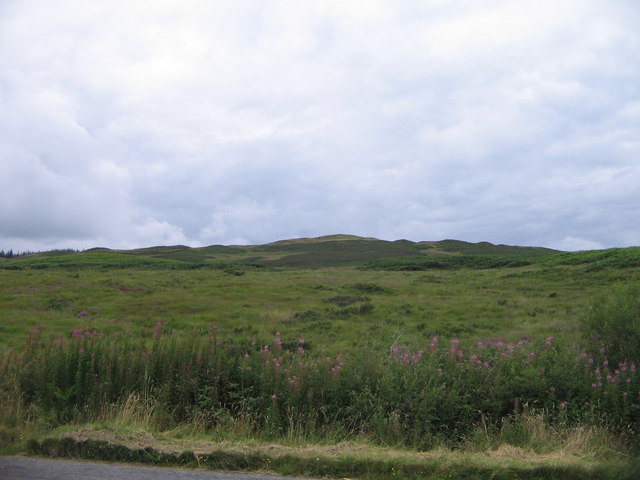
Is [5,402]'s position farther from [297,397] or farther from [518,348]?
[518,348]

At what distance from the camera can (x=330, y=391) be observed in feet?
29.1

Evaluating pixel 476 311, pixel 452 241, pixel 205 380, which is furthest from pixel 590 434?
pixel 452 241

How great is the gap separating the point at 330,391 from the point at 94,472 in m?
4.01

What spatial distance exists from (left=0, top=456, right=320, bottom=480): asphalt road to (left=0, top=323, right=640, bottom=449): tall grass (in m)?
1.61

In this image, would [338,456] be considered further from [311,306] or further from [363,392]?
[311,306]

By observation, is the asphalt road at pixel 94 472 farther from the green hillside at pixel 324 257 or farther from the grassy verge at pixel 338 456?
the green hillside at pixel 324 257

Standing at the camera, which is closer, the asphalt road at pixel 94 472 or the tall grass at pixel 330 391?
the asphalt road at pixel 94 472

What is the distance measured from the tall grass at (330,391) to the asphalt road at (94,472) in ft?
5.29

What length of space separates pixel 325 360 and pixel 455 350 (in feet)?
8.18

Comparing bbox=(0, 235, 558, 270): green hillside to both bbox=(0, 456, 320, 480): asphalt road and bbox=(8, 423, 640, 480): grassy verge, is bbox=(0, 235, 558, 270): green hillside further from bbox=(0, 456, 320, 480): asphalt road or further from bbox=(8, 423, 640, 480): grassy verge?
bbox=(0, 456, 320, 480): asphalt road

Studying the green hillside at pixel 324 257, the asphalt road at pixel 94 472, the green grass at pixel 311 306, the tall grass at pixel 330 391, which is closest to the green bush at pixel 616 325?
the tall grass at pixel 330 391

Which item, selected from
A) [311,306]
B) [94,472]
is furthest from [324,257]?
[94,472]

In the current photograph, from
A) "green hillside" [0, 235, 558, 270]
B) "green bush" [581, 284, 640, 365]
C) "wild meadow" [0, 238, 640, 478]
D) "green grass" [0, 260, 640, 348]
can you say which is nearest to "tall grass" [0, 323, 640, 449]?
"wild meadow" [0, 238, 640, 478]

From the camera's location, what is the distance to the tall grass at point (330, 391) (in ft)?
26.2
